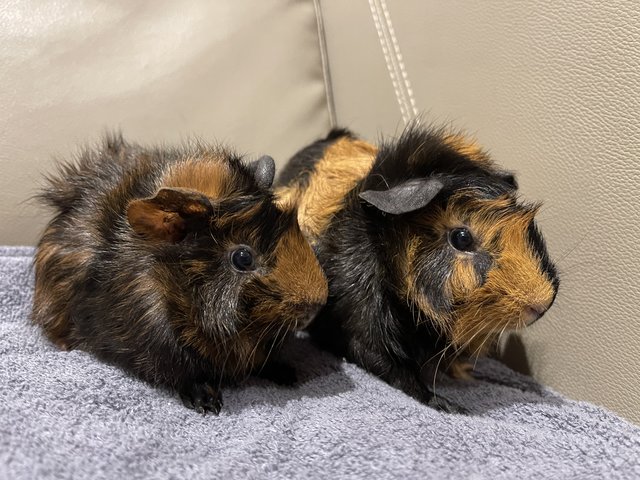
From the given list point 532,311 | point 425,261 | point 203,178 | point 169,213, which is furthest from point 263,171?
point 532,311

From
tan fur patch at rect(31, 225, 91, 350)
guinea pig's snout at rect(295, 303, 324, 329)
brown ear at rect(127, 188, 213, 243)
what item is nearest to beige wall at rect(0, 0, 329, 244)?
tan fur patch at rect(31, 225, 91, 350)

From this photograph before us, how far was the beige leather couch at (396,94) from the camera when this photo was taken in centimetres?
116

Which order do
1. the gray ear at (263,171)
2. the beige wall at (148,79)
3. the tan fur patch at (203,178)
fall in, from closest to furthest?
the tan fur patch at (203,178)
the gray ear at (263,171)
the beige wall at (148,79)

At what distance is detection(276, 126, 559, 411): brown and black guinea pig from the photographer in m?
1.10

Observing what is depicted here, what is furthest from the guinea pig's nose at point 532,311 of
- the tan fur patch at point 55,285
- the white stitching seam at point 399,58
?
the tan fur patch at point 55,285

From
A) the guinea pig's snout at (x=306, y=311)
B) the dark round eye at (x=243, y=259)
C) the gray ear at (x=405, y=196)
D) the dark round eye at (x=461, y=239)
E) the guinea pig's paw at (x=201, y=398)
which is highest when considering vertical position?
the gray ear at (x=405, y=196)

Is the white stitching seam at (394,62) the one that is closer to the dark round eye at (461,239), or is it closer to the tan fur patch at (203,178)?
the dark round eye at (461,239)

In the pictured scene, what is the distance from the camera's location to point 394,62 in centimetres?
161

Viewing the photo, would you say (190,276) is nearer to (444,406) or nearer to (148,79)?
(444,406)

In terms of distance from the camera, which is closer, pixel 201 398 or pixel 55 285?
pixel 201 398

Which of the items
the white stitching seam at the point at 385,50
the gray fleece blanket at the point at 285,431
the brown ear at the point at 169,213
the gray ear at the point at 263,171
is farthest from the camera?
the white stitching seam at the point at 385,50

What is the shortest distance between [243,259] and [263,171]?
25 cm

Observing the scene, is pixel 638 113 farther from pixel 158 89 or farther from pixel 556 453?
pixel 158 89

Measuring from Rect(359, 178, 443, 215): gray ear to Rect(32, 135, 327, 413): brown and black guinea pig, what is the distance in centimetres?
17
